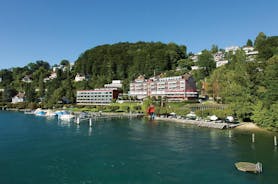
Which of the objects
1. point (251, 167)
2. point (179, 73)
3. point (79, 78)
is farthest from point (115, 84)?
point (251, 167)

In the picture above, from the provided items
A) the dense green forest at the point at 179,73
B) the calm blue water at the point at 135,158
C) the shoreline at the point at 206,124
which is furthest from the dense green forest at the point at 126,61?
the calm blue water at the point at 135,158

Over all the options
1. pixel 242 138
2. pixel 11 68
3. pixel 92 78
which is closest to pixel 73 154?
pixel 242 138

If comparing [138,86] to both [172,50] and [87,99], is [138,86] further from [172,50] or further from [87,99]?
[172,50]

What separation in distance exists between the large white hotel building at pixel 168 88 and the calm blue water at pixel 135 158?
4402 cm

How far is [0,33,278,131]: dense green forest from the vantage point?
5410 centimetres

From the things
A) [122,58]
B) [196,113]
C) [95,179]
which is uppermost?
[122,58]

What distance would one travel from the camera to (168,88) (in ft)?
318

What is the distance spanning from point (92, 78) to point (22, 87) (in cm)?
5842

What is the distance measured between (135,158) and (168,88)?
6762 centimetres

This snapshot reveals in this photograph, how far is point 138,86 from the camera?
10762 centimetres

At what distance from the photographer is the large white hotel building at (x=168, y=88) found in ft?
297

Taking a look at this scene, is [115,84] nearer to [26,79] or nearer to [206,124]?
[206,124]

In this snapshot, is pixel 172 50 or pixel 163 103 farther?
pixel 172 50

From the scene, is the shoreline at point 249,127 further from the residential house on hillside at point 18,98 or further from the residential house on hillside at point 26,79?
the residential house on hillside at point 26,79
